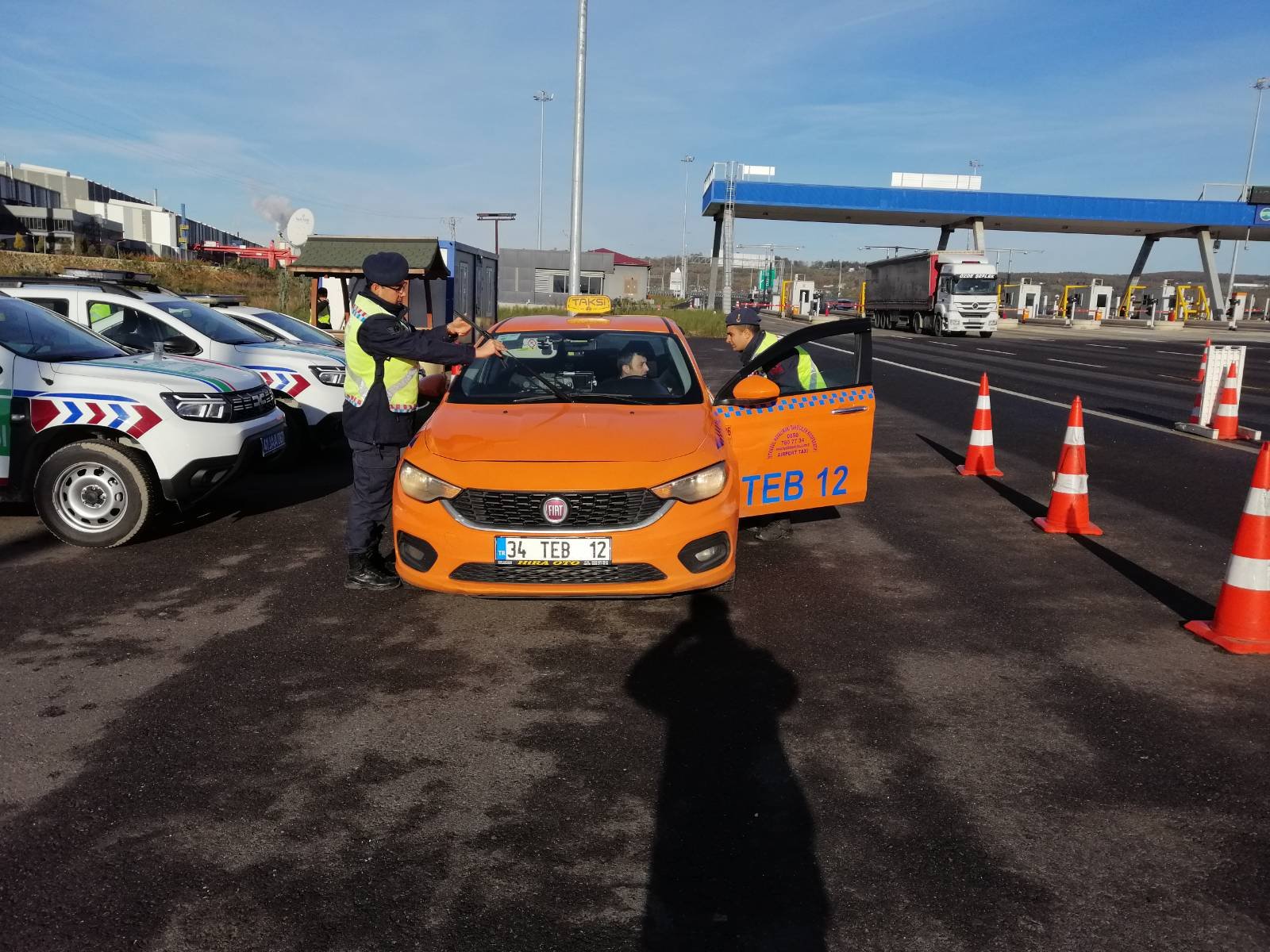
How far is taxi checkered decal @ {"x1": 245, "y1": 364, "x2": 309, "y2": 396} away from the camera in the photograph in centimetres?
946

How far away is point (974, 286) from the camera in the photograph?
43438 millimetres

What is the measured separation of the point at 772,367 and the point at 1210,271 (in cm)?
6955

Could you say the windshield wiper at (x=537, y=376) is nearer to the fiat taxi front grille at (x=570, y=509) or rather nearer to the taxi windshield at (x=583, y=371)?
the taxi windshield at (x=583, y=371)

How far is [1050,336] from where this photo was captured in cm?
4694

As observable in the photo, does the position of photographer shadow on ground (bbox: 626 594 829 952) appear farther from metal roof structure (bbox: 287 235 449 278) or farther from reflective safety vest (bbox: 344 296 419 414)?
metal roof structure (bbox: 287 235 449 278)

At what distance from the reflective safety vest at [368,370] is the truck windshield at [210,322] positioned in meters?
4.78

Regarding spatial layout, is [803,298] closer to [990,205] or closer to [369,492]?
[990,205]

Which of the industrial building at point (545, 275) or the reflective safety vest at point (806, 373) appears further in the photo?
the industrial building at point (545, 275)

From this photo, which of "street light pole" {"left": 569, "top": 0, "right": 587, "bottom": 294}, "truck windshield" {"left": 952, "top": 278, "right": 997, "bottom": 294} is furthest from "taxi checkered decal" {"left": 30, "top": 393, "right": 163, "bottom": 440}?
"truck windshield" {"left": 952, "top": 278, "right": 997, "bottom": 294}

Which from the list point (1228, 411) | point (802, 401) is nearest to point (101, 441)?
point (802, 401)

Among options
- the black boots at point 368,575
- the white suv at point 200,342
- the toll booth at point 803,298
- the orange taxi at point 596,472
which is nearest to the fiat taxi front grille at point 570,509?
the orange taxi at point 596,472

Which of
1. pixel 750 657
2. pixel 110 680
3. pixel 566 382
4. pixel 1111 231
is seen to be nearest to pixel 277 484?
pixel 566 382

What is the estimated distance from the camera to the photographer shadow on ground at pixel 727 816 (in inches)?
105

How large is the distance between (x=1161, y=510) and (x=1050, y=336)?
42312mm
